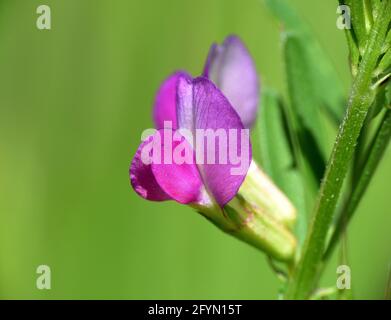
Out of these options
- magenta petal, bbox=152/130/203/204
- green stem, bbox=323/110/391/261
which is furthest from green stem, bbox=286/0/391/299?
magenta petal, bbox=152/130/203/204

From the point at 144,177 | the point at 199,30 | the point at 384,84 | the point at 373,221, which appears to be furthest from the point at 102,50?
the point at 384,84

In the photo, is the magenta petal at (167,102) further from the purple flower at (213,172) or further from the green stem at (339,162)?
the green stem at (339,162)

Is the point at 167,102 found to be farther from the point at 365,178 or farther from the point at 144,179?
the point at 365,178

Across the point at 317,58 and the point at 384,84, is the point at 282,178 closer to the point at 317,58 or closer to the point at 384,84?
the point at 317,58

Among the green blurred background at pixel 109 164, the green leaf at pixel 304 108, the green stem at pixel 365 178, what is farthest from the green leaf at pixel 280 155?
the green blurred background at pixel 109 164

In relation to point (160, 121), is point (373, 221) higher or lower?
lower

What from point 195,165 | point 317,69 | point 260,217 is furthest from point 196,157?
point 317,69

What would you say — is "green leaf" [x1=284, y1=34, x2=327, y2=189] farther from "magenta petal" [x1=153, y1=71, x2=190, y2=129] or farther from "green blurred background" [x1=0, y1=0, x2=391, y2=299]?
"green blurred background" [x1=0, y1=0, x2=391, y2=299]
